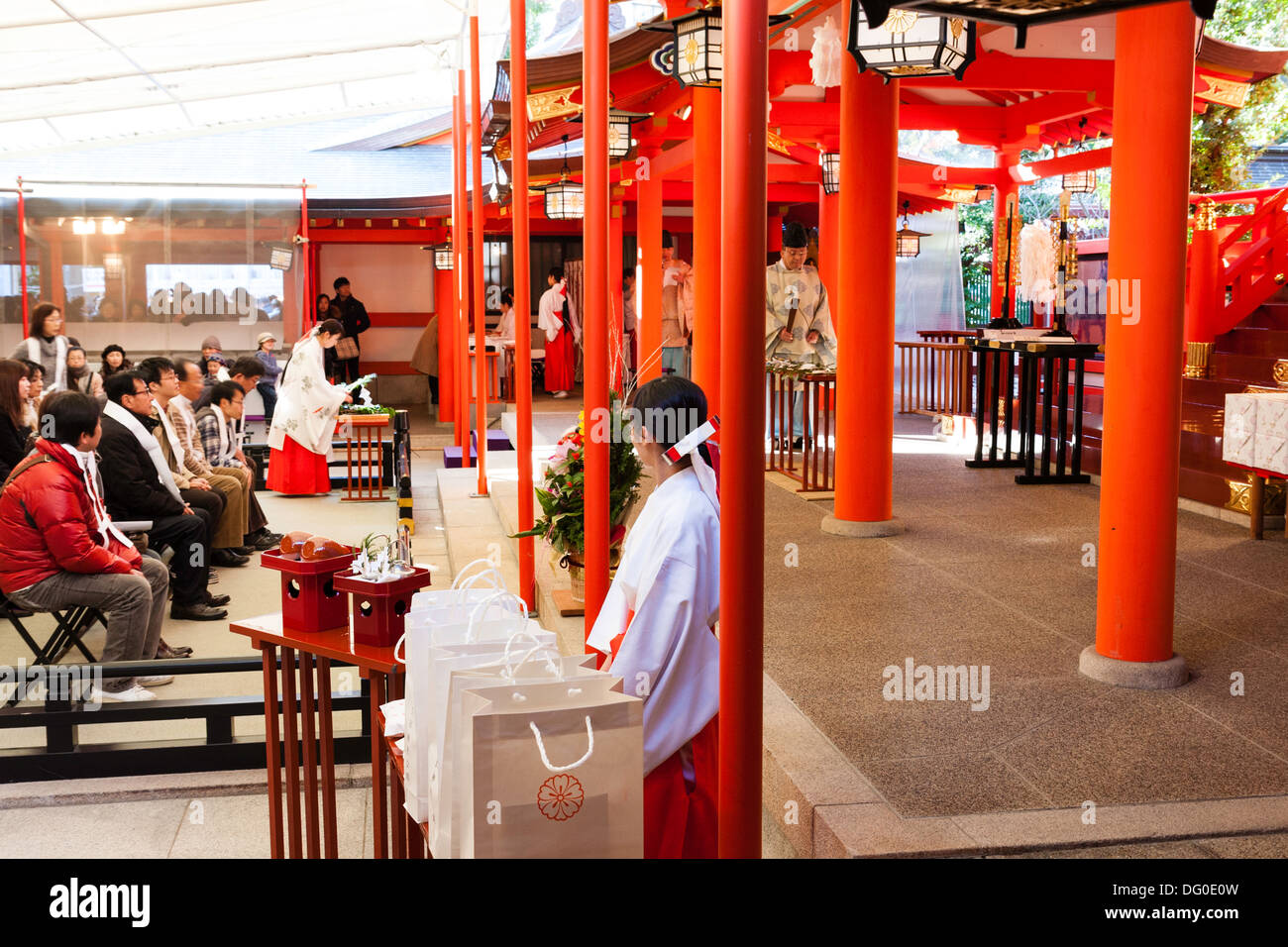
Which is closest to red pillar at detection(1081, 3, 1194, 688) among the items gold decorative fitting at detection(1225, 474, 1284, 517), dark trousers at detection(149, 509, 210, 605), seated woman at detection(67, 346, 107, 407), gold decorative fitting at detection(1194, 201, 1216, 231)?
gold decorative fitting at detection(1225, 474, 1284, 517)

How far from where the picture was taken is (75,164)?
17016 mm

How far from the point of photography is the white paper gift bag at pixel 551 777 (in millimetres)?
2014

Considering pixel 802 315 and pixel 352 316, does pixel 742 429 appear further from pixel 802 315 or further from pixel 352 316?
pixel 352 316

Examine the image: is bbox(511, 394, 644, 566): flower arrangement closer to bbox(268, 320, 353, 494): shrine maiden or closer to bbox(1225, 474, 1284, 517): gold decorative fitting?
bbox(1225, 474, 1284, 517): gold decorative fitting

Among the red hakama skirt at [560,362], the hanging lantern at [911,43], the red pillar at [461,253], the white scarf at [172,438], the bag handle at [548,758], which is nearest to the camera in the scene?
the bag handle at [548,758]

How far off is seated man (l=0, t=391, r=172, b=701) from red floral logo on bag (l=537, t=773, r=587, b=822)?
3955 millimetres

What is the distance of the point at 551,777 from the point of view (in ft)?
6.70

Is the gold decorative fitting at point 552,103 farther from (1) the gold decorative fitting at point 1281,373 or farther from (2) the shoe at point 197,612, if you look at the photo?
(1) the gold decorative fitting at point 1281,373

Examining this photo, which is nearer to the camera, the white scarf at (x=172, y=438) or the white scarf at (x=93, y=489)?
the white scarf at (x=93, y=489)

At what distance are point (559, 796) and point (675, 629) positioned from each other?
886 millimetres

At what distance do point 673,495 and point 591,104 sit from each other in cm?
149

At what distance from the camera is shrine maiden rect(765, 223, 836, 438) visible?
9.45 m

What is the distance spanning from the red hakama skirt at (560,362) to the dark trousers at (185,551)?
1075cm

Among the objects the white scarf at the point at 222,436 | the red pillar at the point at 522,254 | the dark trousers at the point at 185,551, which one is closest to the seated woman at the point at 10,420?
the dark trousers at the point at 185,551
